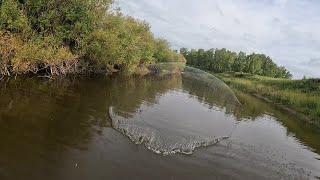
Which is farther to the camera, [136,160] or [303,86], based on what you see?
[303,86]

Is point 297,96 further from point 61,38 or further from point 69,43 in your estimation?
point 61,38

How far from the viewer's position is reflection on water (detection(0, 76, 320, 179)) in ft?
58.7

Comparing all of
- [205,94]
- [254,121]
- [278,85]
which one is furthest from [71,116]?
[278,85]

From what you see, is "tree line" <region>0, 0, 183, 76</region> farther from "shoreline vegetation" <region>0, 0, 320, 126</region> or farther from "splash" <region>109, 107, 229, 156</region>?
"splash" <region>109, 107, 229, 156</region>

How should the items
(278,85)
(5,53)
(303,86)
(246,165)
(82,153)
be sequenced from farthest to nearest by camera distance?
(278,85) < (303,86) < (5,53) < (246,165) < (82,153)

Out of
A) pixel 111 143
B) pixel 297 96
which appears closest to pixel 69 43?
pixel 111 143

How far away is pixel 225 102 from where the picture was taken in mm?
54094

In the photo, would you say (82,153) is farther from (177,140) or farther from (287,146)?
(287,146)

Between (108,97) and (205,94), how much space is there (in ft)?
79.8

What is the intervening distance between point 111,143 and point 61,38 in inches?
1350

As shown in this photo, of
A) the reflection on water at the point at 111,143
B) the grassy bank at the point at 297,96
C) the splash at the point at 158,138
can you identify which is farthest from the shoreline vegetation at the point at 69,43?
the splash at the point at 158,138

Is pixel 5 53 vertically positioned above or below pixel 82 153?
above

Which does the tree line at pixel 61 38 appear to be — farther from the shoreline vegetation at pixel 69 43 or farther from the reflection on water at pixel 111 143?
the reflection on water at pixel 111 143

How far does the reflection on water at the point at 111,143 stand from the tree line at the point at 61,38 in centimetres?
366
